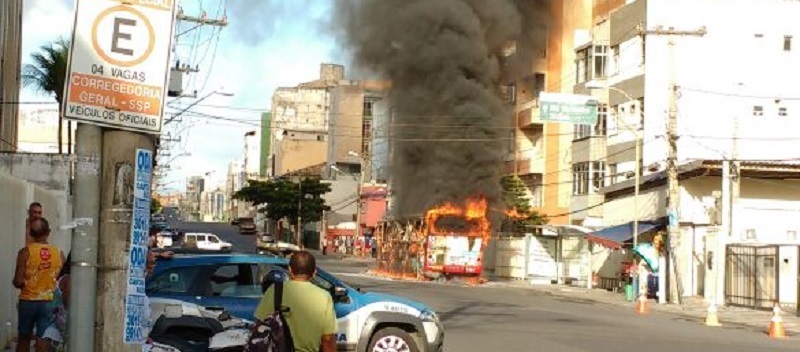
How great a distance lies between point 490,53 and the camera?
153 feet

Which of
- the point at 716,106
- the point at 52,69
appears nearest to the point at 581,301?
the point at 716,106

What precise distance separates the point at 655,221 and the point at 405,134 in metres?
13.4

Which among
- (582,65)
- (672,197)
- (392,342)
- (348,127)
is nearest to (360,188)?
(348,127)

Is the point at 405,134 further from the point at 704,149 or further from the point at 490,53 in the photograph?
the point at 704,149

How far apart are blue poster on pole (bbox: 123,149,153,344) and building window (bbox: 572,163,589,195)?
4414 centimetres

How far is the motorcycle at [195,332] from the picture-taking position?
256 inches

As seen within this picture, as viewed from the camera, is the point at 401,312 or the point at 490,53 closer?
the point at 401,312

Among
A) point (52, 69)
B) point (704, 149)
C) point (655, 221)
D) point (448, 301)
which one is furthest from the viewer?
point (704, 149)

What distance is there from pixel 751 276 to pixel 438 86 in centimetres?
1881

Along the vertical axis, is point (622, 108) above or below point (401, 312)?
above

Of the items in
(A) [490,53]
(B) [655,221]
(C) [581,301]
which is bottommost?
(C) [581,301]

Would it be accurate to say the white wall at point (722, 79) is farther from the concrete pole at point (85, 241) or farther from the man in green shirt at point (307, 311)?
the concrete pole at point (85, 241)

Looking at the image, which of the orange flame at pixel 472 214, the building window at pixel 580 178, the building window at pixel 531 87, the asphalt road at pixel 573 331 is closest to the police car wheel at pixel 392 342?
the asphalt road at pixel 573 331

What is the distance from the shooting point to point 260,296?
10133 mm
